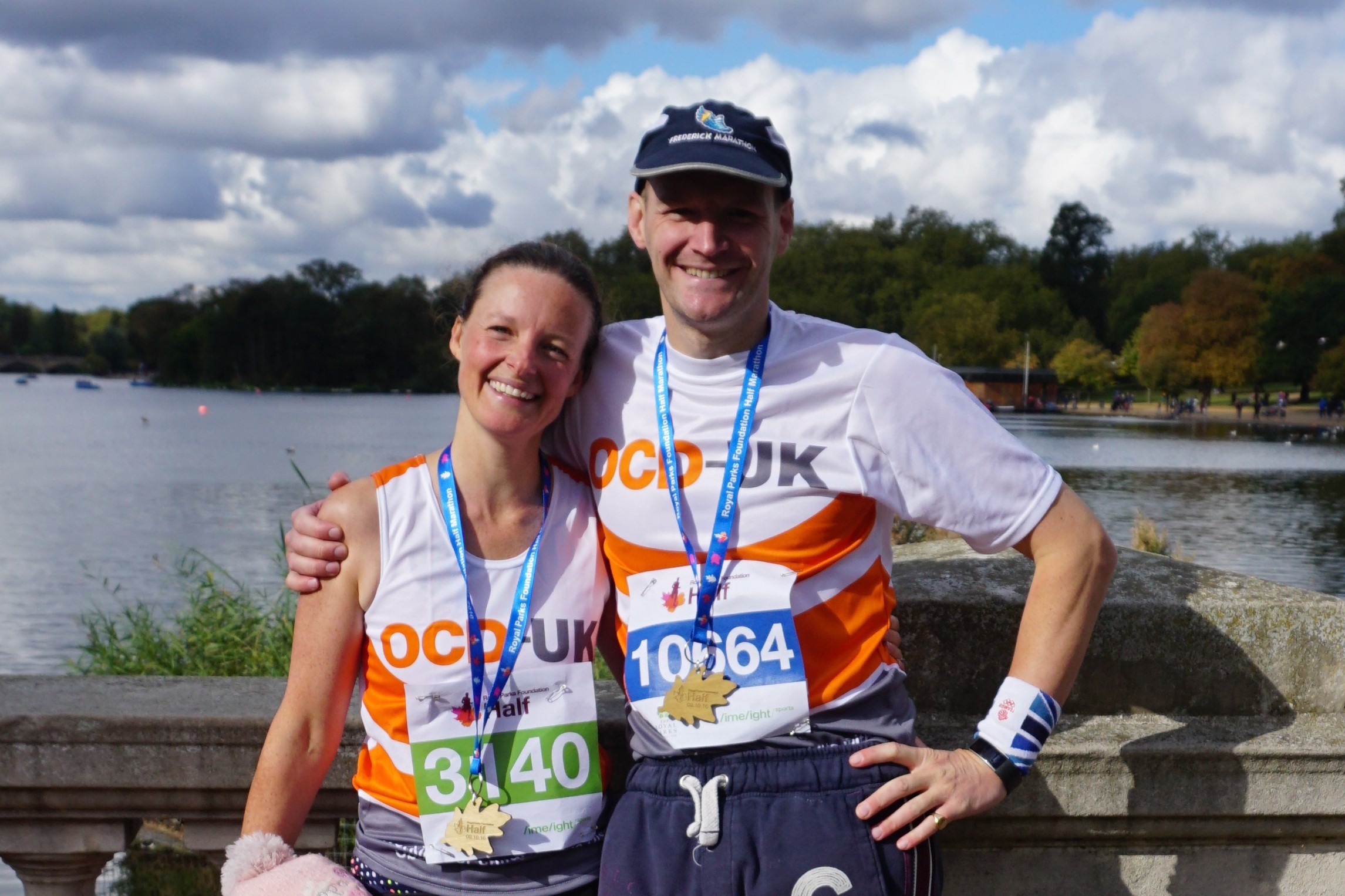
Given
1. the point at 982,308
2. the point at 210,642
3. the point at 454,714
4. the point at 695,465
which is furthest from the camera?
the point at 982,308

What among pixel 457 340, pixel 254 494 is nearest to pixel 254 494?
pixel 254 494

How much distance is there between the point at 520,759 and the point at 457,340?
94cm

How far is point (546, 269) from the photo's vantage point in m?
2.85

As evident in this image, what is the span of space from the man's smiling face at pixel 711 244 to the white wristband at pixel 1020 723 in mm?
961

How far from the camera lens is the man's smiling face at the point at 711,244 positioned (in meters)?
2.76

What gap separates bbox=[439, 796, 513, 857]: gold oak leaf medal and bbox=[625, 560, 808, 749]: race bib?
0.36 m

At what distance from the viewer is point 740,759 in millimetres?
2543

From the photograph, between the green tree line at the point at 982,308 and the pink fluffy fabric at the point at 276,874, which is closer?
the pink fluffy fabric at the point at 276,874

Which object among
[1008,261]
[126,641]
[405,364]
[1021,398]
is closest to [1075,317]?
[1008,261]

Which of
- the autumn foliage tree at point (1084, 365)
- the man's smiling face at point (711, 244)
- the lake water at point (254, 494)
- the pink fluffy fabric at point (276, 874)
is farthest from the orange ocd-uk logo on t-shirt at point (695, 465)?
the autumn foliage tree at point (1084, 365)

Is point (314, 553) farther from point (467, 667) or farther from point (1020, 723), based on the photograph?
point (1020, 723)

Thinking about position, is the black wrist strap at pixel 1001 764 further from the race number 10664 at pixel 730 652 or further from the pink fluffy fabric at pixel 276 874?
the pink fluffy fabric at pixel 276 874

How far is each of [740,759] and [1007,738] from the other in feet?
1.75

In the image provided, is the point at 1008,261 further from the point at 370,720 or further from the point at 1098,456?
the point at 370,720
